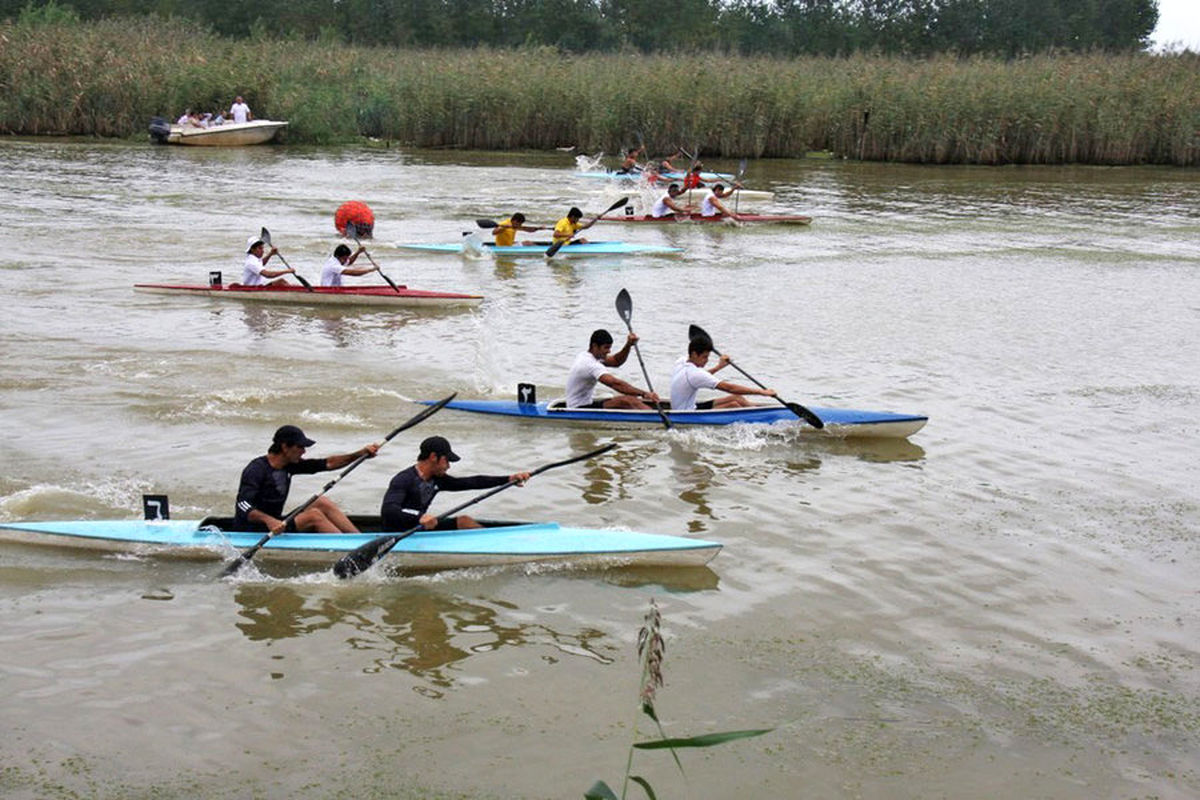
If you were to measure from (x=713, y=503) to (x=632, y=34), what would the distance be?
52.6 m

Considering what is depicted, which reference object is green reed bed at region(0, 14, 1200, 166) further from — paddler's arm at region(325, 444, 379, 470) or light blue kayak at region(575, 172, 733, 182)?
paddler's arm at region(325, 444, 379, 470)

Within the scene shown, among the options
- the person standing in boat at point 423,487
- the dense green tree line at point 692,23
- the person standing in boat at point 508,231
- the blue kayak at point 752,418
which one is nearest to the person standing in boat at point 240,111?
the person standing in boat at point 508,231

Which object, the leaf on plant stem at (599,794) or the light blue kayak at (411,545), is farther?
the light blue kayak at (411,545)

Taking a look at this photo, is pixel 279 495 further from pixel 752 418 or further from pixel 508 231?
pixel 508 231

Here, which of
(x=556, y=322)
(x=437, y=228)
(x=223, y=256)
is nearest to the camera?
Answer: (x=556, y=322)

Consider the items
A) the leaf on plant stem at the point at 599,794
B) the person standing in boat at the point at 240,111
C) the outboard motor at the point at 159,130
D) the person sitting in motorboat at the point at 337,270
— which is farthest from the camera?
the person standing in boat at the point at 240,111

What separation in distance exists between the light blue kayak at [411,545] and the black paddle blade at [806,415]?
2857 millimetres

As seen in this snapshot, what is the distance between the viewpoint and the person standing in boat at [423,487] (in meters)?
7.93

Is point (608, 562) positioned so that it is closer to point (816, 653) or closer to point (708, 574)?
point (708, 574)

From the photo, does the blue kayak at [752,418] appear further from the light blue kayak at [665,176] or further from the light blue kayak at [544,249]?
the light blue kayak at [665,176]

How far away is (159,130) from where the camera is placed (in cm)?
3284

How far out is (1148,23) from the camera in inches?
2318

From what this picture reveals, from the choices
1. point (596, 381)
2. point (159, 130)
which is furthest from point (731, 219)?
point (159, 130)

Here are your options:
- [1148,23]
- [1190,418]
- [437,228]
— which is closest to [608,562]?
[1190,418]
